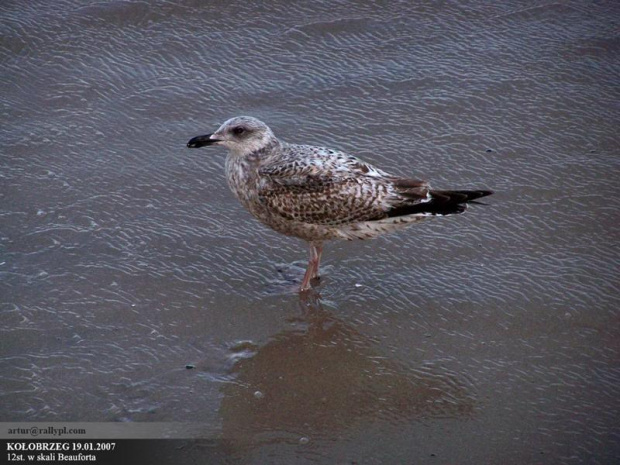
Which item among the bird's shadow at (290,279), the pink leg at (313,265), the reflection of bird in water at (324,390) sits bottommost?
the reflection of bird in water at (324,390)

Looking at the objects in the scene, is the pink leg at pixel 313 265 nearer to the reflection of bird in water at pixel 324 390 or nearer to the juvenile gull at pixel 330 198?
the juvenile gull at pixel 330 198

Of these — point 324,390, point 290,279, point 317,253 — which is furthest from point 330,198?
point 324,390

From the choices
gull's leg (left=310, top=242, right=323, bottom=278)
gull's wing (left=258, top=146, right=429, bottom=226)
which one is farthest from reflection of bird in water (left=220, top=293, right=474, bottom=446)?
gull's wing (left=258, top=146, right=429, bottom=226)

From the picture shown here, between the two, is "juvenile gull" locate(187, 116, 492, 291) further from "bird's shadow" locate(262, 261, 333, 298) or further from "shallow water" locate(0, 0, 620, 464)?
"shallow water" locate(0, 0, 620, 464)

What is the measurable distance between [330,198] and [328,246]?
64 centimetres

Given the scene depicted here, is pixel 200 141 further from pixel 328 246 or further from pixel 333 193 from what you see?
pixel 328 246

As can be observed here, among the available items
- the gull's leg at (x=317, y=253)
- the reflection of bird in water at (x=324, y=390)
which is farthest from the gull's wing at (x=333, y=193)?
the reflection of bird in water at (x=324, y=390)

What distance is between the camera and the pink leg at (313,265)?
17.6 feet

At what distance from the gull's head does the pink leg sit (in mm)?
790

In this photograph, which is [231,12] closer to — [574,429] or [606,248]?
[606,248]

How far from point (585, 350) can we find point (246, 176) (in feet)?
7.93

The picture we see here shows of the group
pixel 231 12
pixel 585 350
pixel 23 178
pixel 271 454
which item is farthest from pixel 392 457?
pixel 231 12

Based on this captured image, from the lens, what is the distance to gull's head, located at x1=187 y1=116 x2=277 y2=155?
5.64 m

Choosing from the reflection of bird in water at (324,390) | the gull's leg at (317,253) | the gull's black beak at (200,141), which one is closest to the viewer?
the reflection of bird in water at (324,390)
